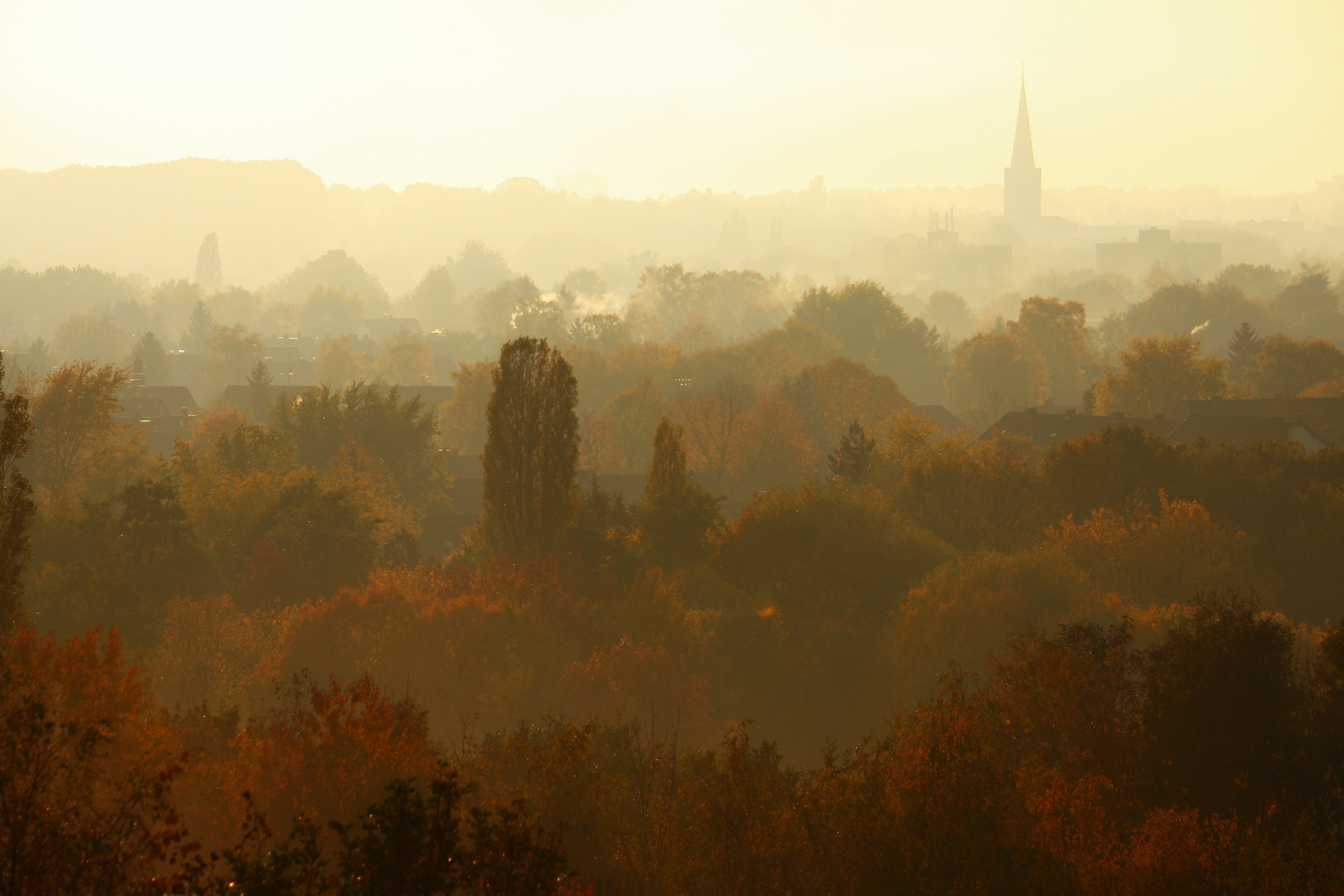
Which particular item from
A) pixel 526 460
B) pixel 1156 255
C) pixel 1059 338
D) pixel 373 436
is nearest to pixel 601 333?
pixel 1059 338

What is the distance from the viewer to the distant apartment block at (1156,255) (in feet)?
564

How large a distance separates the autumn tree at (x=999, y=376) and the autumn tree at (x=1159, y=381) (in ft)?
39.5

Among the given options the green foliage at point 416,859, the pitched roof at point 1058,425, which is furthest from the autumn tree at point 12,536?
the pitched roof at point 1058,425

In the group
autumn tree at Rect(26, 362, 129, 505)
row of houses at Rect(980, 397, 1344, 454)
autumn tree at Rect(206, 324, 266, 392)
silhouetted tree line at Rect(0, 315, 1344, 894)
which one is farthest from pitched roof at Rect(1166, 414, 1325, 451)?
autumn tree at Rect(206, 324, 266, 392)

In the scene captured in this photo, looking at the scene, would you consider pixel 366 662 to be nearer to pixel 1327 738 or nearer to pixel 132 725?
pixel 132 725

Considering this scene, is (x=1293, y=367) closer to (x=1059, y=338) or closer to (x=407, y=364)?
(x=1059, y=338)

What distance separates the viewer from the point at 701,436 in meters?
63.3

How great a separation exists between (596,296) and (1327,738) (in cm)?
13163

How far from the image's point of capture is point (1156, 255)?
178 m

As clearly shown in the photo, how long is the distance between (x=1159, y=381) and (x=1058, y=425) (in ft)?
68.6

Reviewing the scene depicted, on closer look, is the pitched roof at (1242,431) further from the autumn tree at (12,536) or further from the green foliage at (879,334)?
the green foliage at (879,334)

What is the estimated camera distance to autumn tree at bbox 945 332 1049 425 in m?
84.4

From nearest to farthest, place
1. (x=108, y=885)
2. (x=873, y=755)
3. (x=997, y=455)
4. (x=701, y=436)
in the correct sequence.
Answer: (x=108, y=885), (x=873, y=755), (x=997, y=455), (x=701, y=436)

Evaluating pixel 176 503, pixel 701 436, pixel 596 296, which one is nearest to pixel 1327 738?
pixel 176 503
